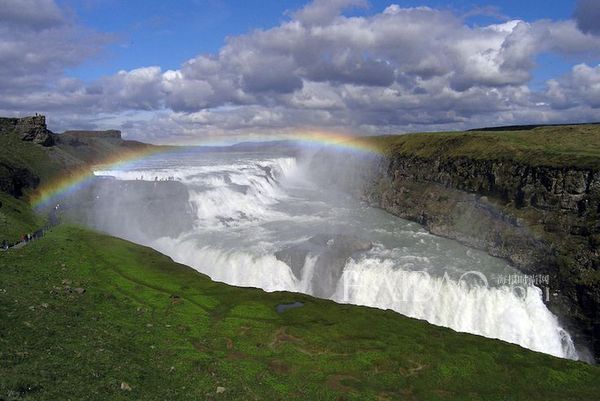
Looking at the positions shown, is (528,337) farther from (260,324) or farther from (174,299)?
(174,299)

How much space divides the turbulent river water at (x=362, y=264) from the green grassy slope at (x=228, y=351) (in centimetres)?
1010

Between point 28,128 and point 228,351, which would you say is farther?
point 28,128

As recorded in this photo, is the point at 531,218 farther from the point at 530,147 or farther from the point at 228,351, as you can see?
the point at 228,351

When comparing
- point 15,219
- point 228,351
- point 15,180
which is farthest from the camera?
point 15,180

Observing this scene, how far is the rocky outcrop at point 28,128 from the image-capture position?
85438mm

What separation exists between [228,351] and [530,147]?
53.1 m

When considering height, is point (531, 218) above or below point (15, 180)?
below

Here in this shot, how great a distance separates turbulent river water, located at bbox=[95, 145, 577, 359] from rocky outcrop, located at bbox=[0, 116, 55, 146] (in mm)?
33829

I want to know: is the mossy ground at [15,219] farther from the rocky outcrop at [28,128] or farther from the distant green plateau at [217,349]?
the rocky outcrop at [28,128]

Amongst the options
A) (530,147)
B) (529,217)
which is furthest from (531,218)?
(530,147)

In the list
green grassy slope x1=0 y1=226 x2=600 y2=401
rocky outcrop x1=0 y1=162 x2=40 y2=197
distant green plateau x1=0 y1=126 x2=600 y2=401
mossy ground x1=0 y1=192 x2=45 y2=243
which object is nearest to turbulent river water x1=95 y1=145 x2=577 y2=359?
mossy ground x1=0 y1=192 x2=45 y2=243

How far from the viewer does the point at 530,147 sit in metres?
60.2

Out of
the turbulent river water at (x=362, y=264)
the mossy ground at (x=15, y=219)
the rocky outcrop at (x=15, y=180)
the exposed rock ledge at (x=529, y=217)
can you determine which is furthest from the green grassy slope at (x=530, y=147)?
the rocky outcrop at (x=15, y=180)

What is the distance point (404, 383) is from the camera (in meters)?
21.8
